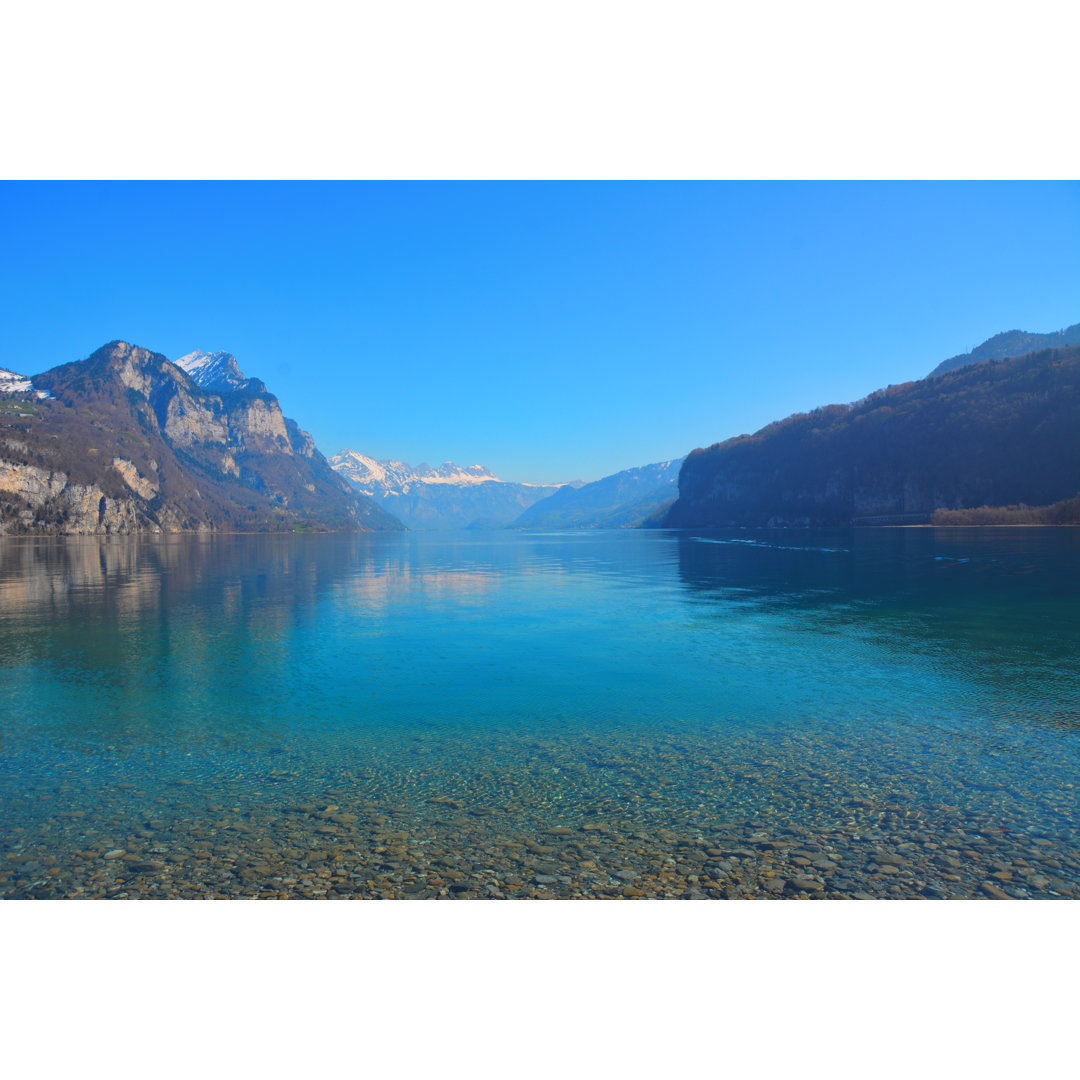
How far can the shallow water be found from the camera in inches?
397

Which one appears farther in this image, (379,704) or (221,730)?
(379,704)

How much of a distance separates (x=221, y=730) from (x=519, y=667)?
11083 mm

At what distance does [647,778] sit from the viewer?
45.4ft

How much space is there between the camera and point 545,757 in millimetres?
15312

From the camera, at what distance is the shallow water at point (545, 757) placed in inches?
397

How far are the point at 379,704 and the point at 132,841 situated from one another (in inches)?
366

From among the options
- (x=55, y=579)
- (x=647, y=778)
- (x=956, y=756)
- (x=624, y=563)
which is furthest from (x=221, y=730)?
(x=624, y=563)

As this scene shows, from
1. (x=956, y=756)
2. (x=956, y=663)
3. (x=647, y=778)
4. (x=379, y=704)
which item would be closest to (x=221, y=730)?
(x=379, y=704)

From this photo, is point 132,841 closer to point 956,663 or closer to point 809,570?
point 956,663

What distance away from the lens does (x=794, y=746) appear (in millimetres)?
15773

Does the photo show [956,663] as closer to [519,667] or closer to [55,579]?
[519,667]
